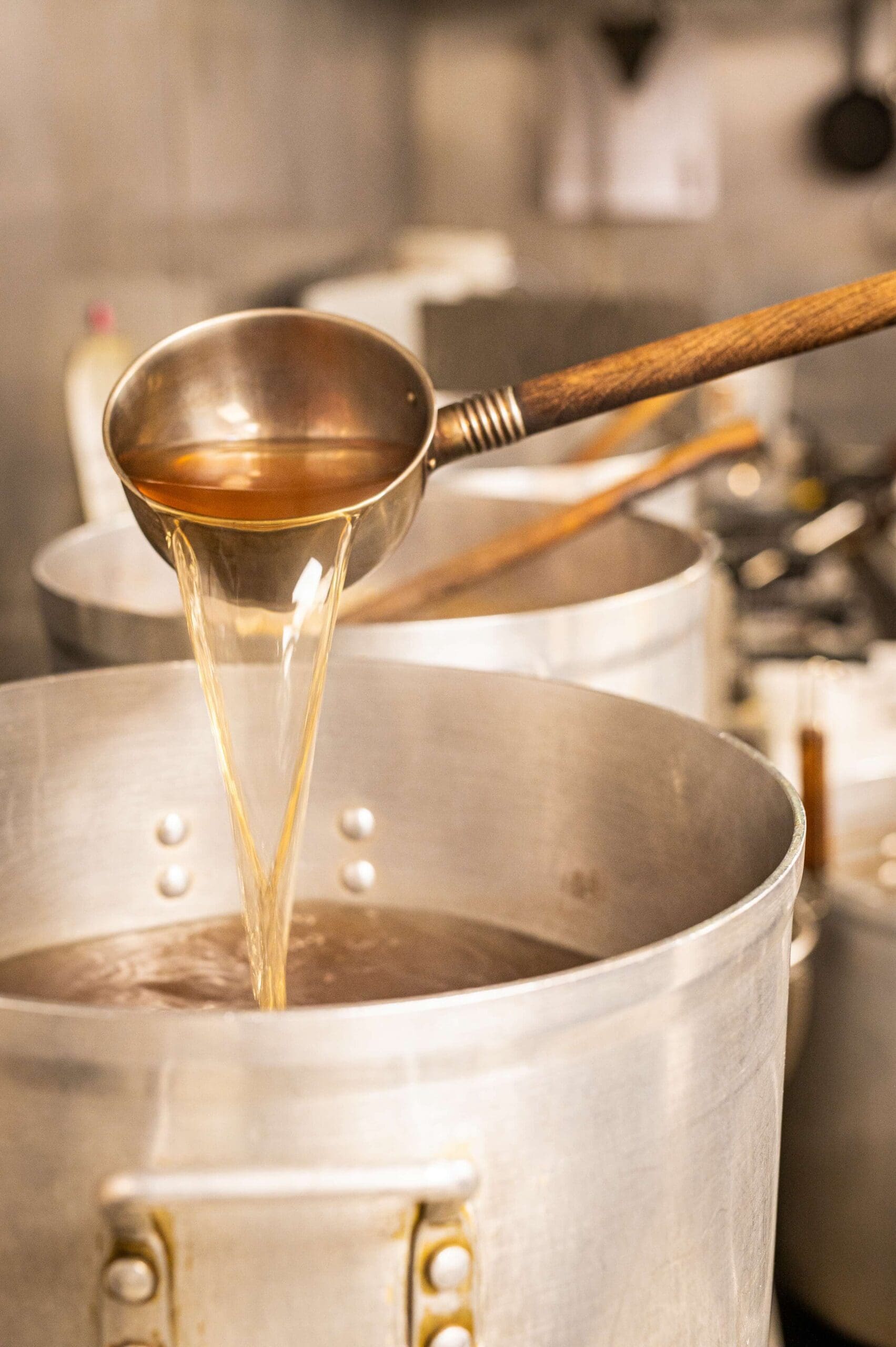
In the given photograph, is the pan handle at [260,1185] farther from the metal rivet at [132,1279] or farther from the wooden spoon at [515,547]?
the wooden spoon at [515,547]

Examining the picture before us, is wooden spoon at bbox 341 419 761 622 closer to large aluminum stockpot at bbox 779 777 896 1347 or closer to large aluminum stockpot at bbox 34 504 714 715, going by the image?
large aluminum stockpot at bbox 34 504 714 715

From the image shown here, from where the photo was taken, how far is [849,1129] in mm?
1627

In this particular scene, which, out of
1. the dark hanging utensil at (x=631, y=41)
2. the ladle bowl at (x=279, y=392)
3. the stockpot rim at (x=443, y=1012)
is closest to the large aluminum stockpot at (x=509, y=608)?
the ladle bowl at (x=279, y=392)

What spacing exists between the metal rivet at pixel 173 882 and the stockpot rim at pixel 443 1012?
426 mm

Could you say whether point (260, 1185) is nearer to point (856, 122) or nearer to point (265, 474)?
point (265, 474)

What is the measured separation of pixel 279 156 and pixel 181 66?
627 mm

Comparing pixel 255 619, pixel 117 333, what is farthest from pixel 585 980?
pixel 117 333

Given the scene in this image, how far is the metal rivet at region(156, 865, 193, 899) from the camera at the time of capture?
893mm

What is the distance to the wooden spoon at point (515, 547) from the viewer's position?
1178 mm

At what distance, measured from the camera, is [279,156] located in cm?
277

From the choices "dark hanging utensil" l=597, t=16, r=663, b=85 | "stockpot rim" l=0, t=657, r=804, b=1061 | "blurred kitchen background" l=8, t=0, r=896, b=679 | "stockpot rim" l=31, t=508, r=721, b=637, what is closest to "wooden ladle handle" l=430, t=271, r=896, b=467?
"stockpot rim" l=31, t=508, r=721, b=637

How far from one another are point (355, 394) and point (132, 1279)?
0.52 m

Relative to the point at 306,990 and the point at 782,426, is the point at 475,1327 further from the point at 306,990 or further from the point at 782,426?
the point at 782,426

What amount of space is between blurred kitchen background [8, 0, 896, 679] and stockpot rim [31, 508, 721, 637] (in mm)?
552
